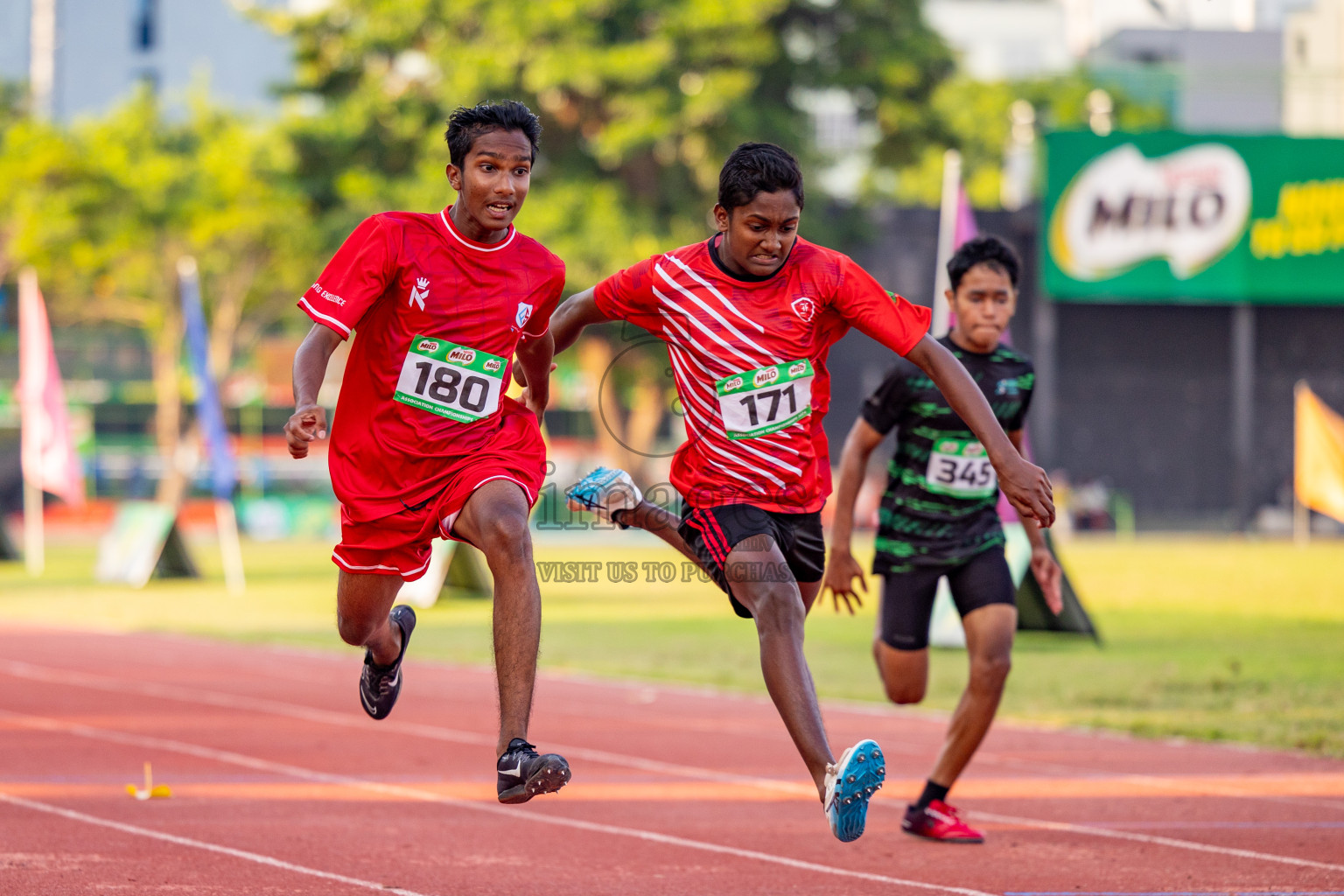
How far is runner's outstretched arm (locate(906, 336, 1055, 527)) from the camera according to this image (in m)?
4.92

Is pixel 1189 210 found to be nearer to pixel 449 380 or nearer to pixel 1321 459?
pixel 1321 459

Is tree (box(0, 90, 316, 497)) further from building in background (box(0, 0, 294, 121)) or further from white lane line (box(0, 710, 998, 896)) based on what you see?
white lane line (box(0, 710, 998, 896))

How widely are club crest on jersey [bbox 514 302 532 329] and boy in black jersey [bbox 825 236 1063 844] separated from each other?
1556mm

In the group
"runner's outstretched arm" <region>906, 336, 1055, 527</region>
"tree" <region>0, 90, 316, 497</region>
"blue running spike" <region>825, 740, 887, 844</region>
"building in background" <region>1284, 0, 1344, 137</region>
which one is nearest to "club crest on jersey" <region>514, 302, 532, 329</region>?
"runner's outstretched arm" <region>906, 336, 1055, 527</region>

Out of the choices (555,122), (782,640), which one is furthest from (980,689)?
(555,122)

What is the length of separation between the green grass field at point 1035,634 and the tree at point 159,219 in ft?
40.8

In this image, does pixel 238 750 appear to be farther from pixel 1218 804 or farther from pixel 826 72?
pixel 826 72

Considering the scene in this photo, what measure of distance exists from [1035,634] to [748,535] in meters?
9.90

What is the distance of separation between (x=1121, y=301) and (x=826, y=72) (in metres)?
8.66

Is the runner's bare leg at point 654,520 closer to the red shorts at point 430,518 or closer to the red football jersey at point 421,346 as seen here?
the red shorts at point 430,518

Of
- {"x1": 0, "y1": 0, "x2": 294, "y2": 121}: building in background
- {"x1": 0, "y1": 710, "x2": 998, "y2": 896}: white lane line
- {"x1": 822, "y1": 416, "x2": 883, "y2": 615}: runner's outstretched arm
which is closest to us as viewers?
{"x1": 0, "y1": 710, "x2": 998, "y2": 896}: white lane line

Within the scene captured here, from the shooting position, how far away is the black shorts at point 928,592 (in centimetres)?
648

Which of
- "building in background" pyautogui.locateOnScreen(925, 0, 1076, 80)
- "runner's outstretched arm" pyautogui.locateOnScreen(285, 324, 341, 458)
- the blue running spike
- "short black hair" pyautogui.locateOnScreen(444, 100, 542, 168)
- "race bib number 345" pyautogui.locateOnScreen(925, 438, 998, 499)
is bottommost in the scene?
the blue running spike

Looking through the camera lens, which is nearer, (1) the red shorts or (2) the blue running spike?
(2) the blue running spike
